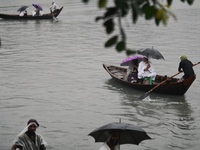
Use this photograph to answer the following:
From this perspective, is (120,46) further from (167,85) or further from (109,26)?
(167,85)

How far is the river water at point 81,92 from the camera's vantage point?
11.3 metres

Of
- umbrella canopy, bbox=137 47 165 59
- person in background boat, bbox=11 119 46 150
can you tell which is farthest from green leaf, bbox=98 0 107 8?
umbrella canopy, bbox=137 47 165 59

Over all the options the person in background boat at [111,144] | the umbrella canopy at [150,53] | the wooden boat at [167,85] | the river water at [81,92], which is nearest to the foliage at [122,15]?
the person in background boat at [111,144]

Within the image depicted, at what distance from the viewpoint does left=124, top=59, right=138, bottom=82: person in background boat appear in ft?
48.4


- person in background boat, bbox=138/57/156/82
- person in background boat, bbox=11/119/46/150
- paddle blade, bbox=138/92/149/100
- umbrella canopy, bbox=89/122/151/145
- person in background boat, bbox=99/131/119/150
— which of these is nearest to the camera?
person in background boat, bbox=99/131/119/150

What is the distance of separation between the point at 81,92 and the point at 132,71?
1.55 m

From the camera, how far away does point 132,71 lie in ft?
48.8

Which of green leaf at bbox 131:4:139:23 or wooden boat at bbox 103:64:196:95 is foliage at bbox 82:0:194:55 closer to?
green leaf at bbox 131:4:139:23

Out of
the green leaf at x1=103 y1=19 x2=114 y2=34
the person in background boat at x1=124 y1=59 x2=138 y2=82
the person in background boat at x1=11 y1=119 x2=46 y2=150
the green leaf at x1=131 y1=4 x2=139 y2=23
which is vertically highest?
the green leaf at x1=131 y1=4 x2=139 y2=23

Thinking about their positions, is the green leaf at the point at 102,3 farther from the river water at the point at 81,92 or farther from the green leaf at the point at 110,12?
the river water at the point at 81,92

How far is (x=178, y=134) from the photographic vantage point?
37.1 feet

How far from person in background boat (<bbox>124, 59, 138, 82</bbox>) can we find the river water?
1.16ft

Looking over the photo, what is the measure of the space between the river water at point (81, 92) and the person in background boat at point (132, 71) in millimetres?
355

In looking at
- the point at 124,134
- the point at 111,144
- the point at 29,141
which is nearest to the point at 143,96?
the point at 124,134
